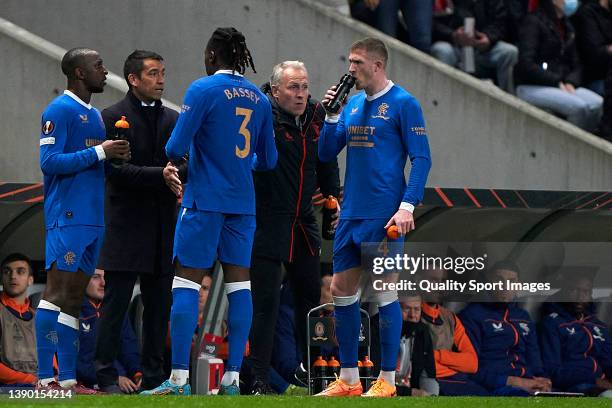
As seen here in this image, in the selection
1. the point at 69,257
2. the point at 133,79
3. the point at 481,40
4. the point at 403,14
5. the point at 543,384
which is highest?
the point at 403,14

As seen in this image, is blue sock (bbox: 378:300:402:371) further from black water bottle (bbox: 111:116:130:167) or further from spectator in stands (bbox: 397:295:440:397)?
spectator in stands (bbox: 397:295:440:397)

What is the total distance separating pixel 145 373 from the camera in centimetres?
1024

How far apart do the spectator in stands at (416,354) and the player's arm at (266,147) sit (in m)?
2.57

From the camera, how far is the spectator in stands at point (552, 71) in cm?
1505

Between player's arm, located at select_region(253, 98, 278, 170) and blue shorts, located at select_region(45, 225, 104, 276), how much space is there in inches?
41.0

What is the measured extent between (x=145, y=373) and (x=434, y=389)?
8.84ft

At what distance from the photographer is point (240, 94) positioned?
952 centimetres

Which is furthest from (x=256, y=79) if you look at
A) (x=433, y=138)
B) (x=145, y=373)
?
(x=145, y=373)

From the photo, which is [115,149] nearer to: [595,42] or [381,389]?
[381,389]

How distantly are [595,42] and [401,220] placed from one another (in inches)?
269

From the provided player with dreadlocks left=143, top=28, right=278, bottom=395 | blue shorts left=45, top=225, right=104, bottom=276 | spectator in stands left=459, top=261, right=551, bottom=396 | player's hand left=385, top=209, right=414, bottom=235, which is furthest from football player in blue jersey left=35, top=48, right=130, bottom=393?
spectator in stands left=459, top=261, right=551, bottom=396

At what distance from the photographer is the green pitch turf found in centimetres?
855

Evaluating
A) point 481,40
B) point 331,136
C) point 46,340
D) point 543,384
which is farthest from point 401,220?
point 481,40

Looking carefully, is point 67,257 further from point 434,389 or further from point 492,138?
point 492,138
